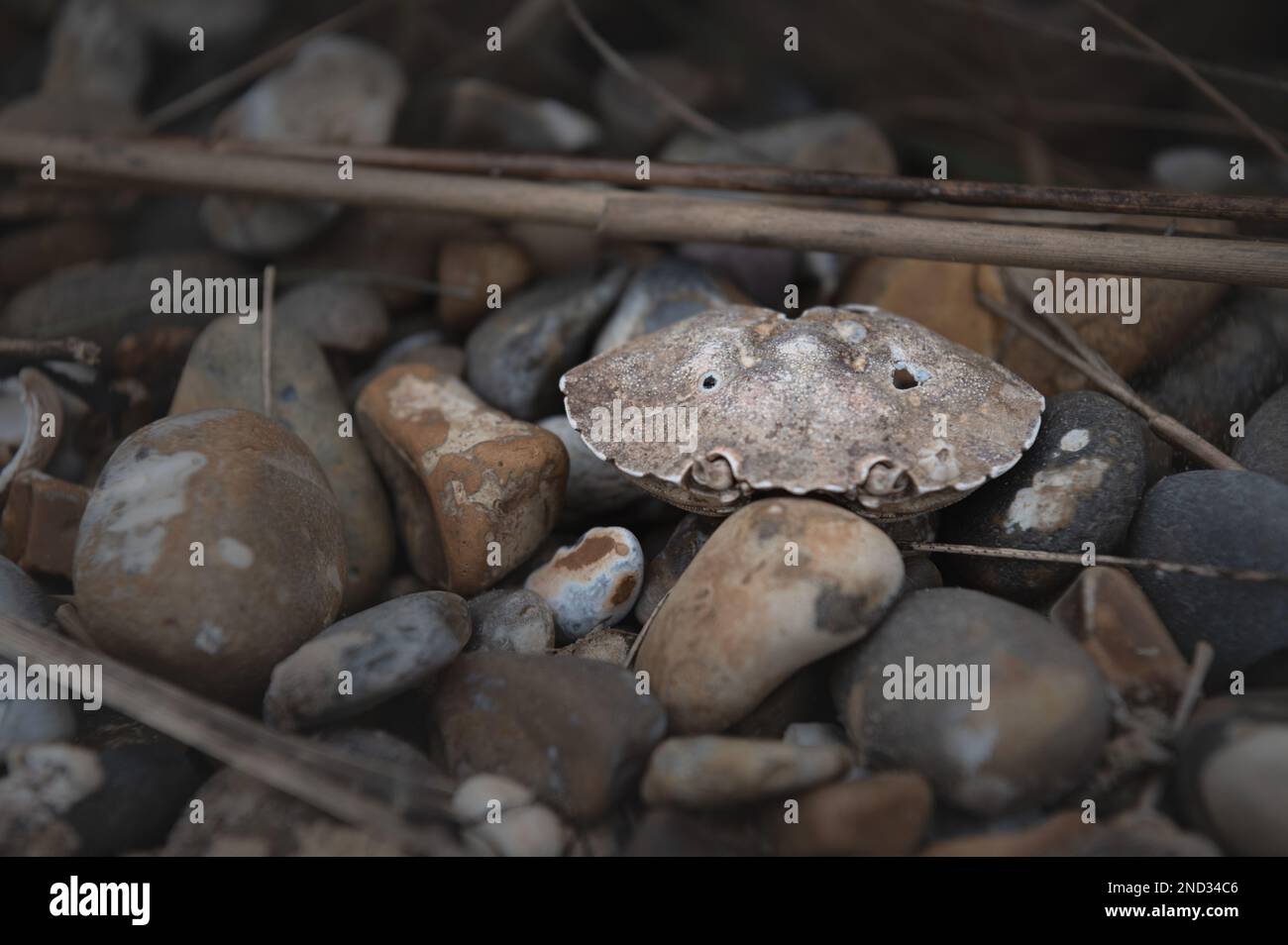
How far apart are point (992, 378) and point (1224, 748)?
1056 mm

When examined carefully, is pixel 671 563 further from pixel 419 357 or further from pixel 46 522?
pixel 46 522

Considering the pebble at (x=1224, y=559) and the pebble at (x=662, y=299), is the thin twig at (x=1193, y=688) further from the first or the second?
the pebble at (x=662, y=299)

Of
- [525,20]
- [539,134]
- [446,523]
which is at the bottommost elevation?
[446,523]

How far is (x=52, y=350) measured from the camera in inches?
108

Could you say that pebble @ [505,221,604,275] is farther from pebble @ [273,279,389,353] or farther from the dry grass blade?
the dry grass blade

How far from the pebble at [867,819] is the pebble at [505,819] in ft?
1.52

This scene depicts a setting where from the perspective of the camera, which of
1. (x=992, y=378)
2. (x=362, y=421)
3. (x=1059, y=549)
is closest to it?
(x=1059, y=549)

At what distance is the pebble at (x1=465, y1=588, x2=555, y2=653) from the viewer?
2254 mm

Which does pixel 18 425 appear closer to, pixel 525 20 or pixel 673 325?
pixel 673 325


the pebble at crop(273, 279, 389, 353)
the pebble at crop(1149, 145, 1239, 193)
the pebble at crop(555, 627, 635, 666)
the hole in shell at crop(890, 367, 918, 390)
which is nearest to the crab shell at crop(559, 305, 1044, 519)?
the hole in shell at crop(890, 367, 918, 390)

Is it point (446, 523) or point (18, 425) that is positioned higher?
point (18, 425)

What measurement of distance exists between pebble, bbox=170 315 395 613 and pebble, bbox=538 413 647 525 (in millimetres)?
546
